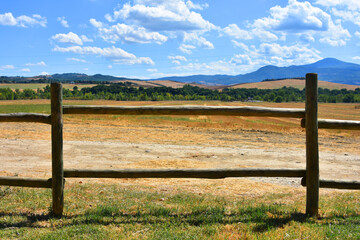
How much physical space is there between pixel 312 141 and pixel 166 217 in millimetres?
2637

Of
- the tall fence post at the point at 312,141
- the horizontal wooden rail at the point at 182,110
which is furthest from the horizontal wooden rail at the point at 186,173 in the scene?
the horizontal wooden rail at the point at 182,110

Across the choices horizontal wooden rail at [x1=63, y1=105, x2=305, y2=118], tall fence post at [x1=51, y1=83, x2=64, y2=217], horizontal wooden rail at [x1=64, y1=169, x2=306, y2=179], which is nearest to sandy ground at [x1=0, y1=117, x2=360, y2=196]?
horizontal wooden rail at [x1=64, y1=169, x2=306, y2=179]

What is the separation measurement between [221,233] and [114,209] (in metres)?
1.95

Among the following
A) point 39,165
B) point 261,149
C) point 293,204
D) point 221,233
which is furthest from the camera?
point 261,149

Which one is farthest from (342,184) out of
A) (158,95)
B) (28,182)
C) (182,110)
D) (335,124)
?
(158,95)

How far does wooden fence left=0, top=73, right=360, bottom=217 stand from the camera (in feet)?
16.9

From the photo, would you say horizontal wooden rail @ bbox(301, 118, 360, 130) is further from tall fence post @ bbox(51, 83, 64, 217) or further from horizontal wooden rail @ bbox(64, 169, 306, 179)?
tall fence post @ bbox(51, 83, 64, 217)

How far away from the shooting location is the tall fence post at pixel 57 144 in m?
5.13

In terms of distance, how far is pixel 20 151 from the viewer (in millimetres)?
12641

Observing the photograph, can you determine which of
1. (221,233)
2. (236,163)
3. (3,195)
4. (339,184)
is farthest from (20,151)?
(339,184)

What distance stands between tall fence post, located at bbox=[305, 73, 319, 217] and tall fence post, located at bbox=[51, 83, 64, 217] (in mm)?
3945

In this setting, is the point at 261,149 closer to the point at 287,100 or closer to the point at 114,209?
the point at 114,209

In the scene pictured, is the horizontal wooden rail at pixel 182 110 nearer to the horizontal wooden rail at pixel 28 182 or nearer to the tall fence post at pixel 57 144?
the tall fence post at pixel 57 144

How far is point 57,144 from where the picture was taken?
16.9 feet
